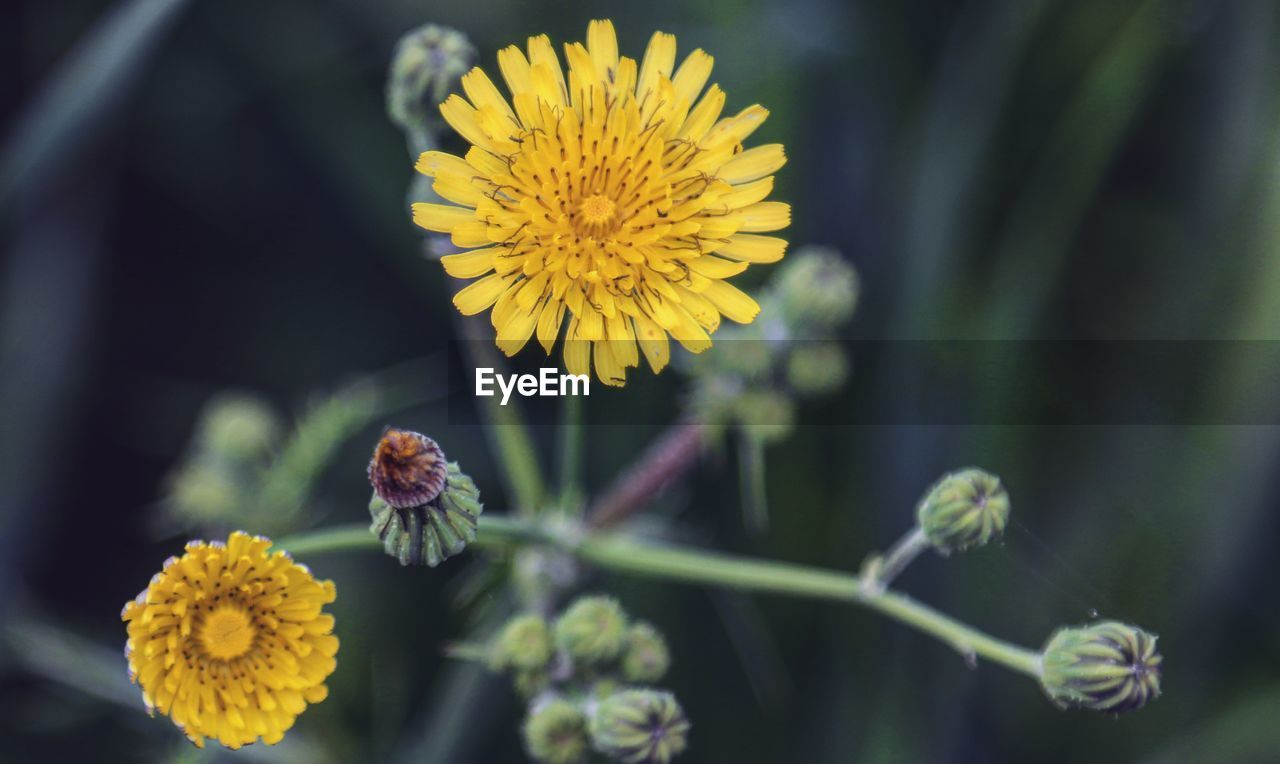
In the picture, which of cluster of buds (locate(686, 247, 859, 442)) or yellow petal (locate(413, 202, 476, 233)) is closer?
yellow petal (locate(413, 202, 476, 233))

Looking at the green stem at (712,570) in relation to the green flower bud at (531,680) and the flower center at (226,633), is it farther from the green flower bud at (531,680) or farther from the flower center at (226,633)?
the green flower bud at (531,680)

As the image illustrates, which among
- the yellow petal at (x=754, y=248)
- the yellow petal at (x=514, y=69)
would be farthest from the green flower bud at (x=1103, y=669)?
the yellow petal at (x=514, y=69)

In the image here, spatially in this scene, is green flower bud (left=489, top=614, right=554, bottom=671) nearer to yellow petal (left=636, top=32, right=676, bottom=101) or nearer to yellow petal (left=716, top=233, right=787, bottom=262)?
yellow petal (left=716, top=233, right=787, bottom=262)

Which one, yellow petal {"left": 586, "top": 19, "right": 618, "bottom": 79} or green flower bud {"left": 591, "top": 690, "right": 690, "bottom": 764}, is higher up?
yellow petal {"left": 586, "top": 19, "right": 618, "bottom": 79}

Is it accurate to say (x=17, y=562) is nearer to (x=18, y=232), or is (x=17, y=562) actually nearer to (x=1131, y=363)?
(x=18, y=232)

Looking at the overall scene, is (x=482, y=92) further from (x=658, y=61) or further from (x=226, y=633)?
(x=226, y=633)

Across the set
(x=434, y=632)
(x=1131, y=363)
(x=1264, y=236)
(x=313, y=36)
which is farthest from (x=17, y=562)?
(x=1264, y=236)

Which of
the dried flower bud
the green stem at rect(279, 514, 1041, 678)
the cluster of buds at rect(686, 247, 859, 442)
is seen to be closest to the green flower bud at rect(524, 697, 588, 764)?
the green stem at rect(279, 514, 1041, 678)
